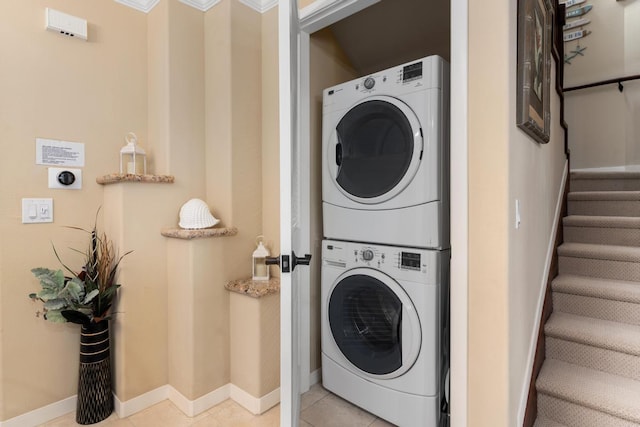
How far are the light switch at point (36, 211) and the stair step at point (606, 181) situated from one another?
364 centimetres

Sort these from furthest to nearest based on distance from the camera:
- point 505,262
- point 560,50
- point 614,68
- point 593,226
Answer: point 614,68, point 560,50, point 593,226, point 505,262

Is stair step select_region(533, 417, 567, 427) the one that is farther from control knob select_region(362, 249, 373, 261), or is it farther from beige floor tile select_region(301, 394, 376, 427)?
control knob select_region(362, 249, 373, 261)

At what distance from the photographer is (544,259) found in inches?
76.8

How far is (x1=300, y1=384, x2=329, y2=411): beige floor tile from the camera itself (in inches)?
80.7

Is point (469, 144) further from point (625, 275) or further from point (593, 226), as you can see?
point (593, 226)

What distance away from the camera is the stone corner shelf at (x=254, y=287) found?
1.92m

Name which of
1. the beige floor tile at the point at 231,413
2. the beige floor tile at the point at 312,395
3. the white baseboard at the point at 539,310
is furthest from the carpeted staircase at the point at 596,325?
the beige floor tile at the point at 231,413

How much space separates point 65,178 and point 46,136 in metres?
0.23

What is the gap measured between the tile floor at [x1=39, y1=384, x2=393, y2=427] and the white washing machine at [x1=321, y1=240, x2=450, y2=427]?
0.07m

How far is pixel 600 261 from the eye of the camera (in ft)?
6.88

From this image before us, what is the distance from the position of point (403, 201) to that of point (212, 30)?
1558mm

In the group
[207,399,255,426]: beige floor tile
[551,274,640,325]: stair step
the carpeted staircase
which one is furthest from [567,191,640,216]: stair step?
[207,399,255,426]: beige floor tile

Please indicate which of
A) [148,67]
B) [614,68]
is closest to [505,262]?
[148,67]

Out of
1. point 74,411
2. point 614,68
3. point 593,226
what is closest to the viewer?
point 74,411
